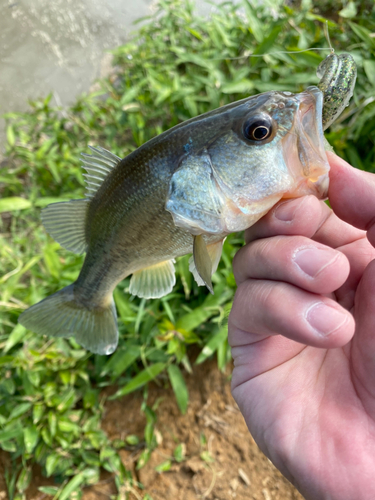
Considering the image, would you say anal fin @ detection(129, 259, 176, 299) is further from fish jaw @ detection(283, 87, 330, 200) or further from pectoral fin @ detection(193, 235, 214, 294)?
fish jaw @ detection(283, 87, 330, 200)

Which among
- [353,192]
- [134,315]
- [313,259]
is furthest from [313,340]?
[134,315]

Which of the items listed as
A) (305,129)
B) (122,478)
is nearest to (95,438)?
(122,478)

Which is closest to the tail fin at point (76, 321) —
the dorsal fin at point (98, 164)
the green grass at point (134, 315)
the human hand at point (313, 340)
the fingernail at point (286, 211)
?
the green grass at point (134, 315)

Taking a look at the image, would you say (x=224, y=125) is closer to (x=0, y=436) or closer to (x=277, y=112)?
(x=277, y=112)

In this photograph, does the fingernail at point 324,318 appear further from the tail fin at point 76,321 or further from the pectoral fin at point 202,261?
the tail fin at point 76,321

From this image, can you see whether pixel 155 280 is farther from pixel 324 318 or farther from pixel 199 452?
pixel 199 452

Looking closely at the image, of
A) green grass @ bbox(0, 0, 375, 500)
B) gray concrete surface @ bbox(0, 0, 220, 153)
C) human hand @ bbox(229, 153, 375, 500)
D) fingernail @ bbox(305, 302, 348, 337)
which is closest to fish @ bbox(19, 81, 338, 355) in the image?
human hand @ bbox(229, 153, 375, 500)

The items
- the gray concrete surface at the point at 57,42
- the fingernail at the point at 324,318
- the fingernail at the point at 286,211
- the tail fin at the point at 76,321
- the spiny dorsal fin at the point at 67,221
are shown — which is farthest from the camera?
the gray concrete surface at the point at 57,42

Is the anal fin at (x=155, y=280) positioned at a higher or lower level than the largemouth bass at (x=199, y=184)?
lower
